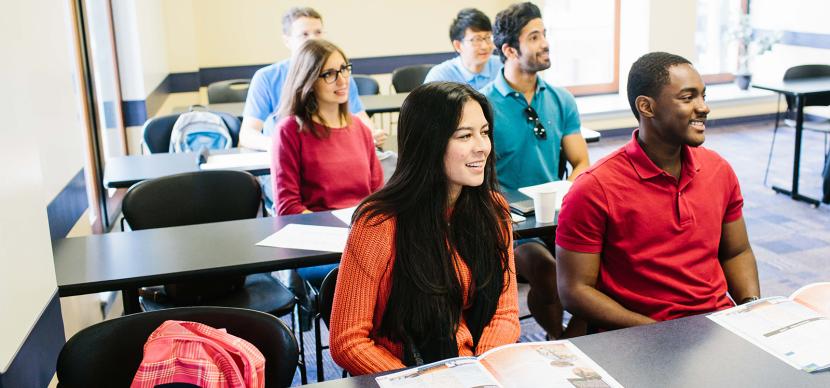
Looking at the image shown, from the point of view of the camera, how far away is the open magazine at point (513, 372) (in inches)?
63.3

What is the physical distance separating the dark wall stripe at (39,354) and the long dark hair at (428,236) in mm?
786

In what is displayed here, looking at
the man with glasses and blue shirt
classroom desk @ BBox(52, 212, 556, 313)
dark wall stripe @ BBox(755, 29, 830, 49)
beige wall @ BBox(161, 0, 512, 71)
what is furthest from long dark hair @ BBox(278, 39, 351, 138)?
dark wall stripe @ BBox(755, 29, 830, 49)

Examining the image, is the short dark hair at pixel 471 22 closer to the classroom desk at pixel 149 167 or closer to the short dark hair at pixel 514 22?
the short dark hair at pixel 514 22

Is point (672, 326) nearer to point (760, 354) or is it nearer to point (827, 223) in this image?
point (760, 354)

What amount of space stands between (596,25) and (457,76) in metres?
3.88

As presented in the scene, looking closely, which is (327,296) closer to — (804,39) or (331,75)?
(331,75)

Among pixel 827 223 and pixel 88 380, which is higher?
pixel 88 380

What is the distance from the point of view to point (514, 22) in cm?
347

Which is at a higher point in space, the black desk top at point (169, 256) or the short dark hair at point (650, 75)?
the short dark hair at point (650, 75)

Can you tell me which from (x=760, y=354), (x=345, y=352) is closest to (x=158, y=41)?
(x=345, y=352)

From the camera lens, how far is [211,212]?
3189mm

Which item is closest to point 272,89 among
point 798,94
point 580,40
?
point 798,94

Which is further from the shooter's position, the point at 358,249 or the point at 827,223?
the point at 827,223

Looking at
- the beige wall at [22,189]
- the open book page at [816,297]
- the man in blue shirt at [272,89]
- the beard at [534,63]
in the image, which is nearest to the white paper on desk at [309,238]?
the beige wall at [22,189]
